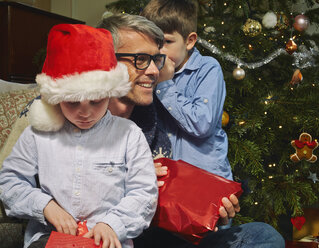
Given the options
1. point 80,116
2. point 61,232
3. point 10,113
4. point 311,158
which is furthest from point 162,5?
point 311,158

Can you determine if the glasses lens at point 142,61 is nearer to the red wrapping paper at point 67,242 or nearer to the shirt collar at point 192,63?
the shirt collar at point 192,63

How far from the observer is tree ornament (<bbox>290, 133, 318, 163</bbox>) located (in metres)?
2.37

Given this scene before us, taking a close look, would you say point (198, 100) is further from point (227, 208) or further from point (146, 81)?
point (227, 208)

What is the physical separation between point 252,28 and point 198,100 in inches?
44.0

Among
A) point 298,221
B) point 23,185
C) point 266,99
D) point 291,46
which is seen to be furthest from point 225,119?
point 23,185

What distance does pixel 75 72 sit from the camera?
99cm

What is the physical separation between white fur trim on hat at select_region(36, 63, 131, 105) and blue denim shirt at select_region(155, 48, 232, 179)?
497 mm

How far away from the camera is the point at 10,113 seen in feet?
5.16

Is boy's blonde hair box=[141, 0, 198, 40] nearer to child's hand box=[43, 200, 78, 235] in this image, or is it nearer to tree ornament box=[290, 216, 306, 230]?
child's hand box=[43, 200, 78, 235]

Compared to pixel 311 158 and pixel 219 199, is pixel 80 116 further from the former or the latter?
pixel 311 158

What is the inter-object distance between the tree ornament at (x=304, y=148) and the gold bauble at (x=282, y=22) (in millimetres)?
743

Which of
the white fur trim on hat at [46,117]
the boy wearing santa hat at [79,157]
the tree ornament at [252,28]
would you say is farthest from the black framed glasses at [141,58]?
the tree ornament at [252,28]

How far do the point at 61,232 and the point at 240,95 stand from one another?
1801 millimetres

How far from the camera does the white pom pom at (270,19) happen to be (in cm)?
255
